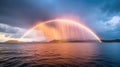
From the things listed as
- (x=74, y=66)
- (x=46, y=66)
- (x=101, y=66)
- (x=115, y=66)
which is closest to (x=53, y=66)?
(x=46, y=66)

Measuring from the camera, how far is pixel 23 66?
75.9 ft

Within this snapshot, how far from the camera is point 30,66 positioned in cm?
2292

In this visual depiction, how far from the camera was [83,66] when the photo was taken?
75.6ft

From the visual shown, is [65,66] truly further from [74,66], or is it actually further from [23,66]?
[23,66]

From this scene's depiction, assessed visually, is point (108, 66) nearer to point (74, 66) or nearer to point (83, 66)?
point (83, 66)

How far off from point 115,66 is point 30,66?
1866 cm

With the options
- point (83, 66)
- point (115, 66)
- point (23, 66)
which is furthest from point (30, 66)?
point (115, 66)

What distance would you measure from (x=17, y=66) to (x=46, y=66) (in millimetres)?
6216

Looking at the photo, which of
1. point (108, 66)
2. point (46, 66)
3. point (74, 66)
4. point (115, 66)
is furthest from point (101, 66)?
point (46, 66)

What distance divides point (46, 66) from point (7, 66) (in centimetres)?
828

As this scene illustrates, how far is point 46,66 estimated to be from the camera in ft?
76.2

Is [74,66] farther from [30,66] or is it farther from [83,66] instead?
[30,66]

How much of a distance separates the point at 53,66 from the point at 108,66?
40.2ft

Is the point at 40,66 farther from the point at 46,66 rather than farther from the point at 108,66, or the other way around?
the point at 108,66
